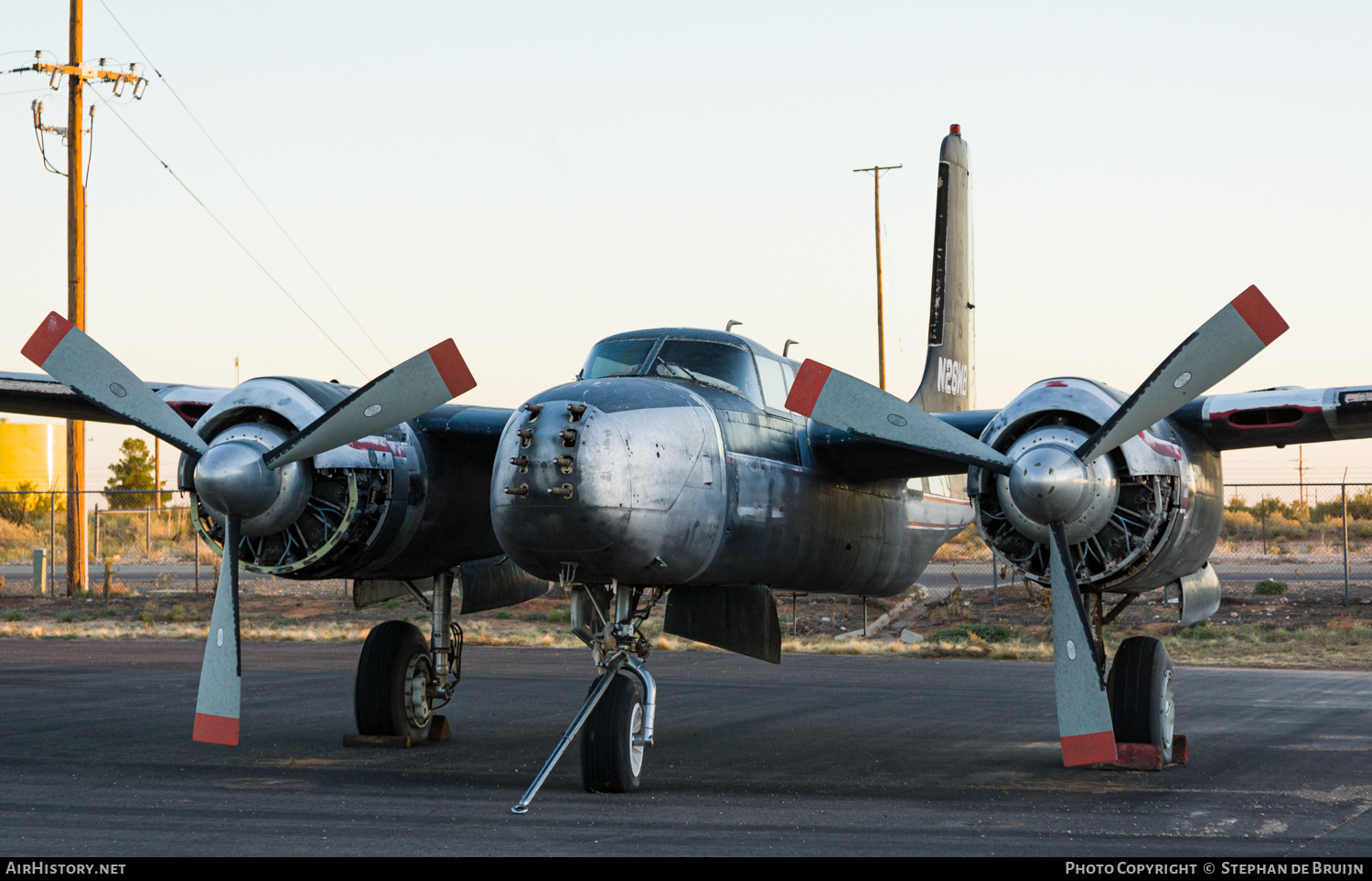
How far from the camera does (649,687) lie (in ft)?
33.0

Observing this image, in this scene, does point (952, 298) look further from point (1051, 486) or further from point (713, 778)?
point (713, 778)

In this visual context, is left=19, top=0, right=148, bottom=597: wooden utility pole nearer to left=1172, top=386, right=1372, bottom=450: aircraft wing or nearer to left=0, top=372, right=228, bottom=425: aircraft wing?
left=0, top=372, right=228, bottom=425: aircraft wing

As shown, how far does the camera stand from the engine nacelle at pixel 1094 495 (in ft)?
33.8

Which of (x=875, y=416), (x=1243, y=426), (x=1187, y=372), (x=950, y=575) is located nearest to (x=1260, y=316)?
(x=1187, y=372)

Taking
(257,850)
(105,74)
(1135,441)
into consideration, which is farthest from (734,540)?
(105,74)

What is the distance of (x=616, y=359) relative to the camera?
11.1 metres

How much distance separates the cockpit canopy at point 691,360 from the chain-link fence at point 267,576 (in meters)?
16.4

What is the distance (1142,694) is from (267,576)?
2259 centimetres

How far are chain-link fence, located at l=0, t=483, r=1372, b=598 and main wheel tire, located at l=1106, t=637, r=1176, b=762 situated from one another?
15.1 m

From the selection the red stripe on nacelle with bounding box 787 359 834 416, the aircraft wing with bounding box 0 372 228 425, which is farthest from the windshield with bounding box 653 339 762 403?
the aircraft wing with bounding box 0 372 228 425

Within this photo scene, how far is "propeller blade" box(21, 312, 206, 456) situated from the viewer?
10758 millimetres

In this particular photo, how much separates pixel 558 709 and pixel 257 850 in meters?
8.26

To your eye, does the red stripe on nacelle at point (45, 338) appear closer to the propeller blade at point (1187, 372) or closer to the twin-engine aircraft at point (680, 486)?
the twin-engine aircraft at point (680, 486)

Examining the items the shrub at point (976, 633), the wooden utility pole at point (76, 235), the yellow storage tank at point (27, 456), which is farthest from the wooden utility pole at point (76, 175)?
the yellow storage tank at point (27, 456)
